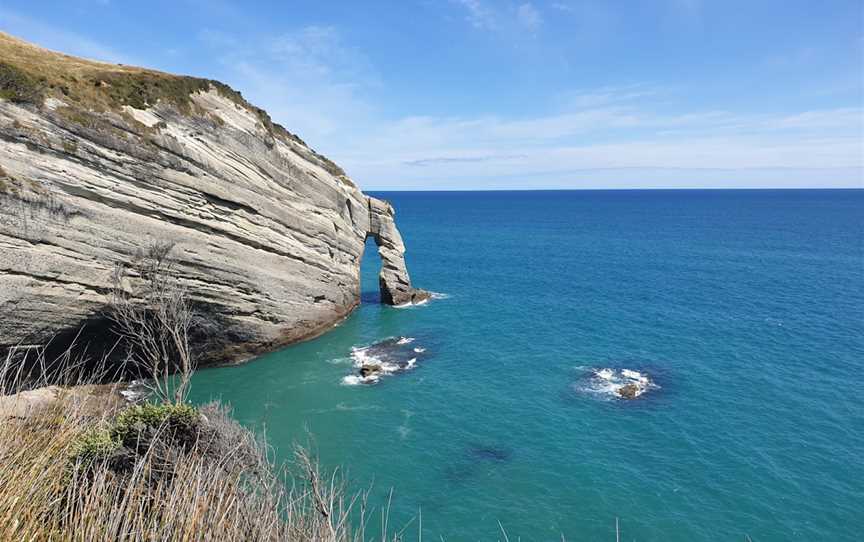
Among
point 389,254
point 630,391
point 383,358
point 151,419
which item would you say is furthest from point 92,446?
point 389,254

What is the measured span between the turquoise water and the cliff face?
22.2ft

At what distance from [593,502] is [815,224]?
176m

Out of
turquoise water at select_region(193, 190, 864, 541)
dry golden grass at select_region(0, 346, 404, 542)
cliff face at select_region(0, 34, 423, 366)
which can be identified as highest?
cliff face at select_region(0, 34, 423, 366)

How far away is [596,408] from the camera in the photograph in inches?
1486

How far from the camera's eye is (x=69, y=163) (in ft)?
Answer: 108

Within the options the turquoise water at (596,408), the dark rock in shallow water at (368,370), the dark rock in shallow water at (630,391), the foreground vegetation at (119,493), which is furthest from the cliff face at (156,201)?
the dark rock in shallow water at (630,391)

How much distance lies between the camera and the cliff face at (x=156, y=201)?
31781mm

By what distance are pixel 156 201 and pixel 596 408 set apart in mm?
36550

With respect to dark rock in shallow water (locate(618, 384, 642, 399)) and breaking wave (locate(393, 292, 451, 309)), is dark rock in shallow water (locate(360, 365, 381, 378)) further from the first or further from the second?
breaking wave (locate(393, 292, 451, 309))

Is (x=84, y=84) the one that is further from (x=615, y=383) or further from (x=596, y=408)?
(x=615, y=383)

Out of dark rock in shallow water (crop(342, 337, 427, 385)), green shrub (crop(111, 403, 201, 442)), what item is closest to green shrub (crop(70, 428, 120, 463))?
green shrub (crop(111, 403, 201, 442))

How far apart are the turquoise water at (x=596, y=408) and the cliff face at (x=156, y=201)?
22.2ft

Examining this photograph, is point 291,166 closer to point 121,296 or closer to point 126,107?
point 126,107

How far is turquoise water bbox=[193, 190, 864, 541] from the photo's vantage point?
2705 centimetres
